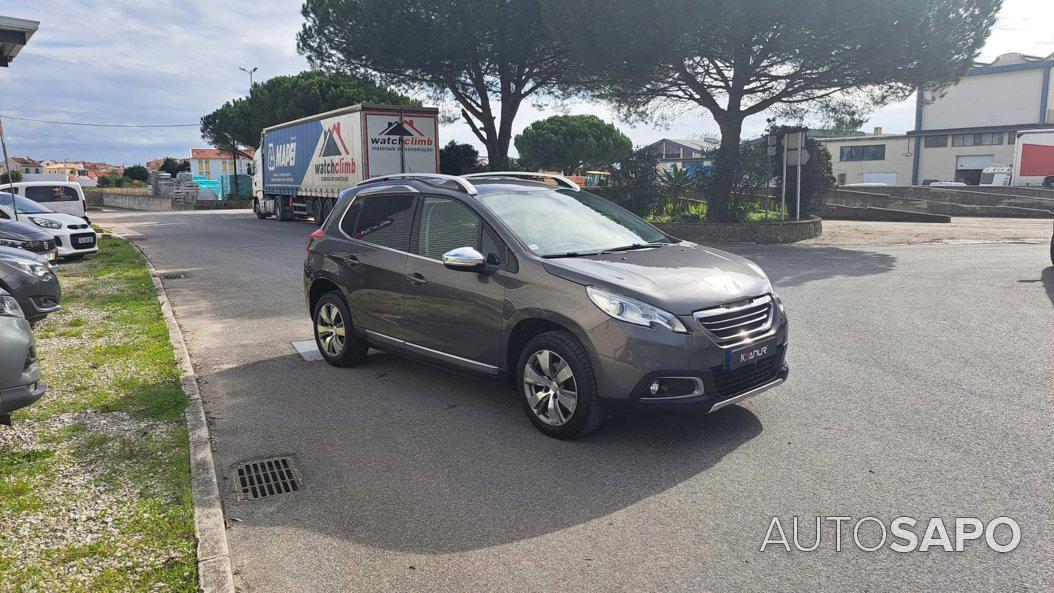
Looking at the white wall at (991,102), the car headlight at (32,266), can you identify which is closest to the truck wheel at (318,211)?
the car headlight at (32,266)

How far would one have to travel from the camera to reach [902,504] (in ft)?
12.3

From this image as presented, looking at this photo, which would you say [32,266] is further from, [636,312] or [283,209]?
[283,209]

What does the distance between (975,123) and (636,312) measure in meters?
61.4

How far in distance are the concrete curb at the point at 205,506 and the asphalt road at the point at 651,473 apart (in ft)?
0.32

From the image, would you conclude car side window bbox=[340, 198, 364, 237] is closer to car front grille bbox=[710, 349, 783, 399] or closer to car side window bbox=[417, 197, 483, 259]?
car side window bbox=[417, 197, 483, 259]

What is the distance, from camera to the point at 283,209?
29.6 meters

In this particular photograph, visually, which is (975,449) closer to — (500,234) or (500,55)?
(500,234)

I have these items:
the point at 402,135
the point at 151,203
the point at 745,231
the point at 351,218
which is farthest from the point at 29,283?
the point at 151,203

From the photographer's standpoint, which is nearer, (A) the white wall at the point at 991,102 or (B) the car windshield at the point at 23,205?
(B) the car windshield at the point at 23,205

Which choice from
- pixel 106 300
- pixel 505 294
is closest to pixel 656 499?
A: pixel 505 294

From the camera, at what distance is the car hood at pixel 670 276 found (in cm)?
450

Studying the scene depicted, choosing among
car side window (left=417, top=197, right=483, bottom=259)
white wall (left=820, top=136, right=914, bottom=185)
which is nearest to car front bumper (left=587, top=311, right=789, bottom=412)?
car side window (left=417, top=197, right=483, bottom=259)

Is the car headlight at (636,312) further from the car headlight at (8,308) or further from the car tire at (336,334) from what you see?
the car headlight at (8,308)

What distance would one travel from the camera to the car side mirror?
5016 millimetres
